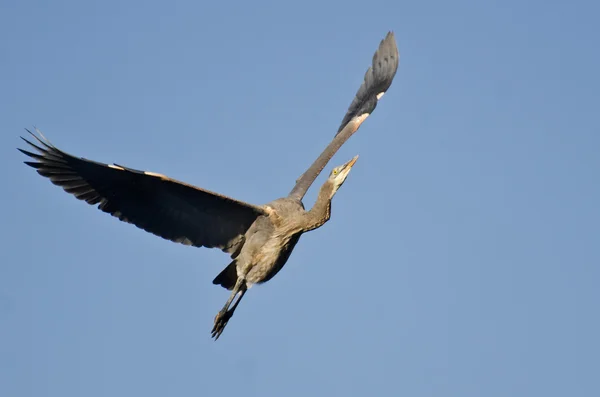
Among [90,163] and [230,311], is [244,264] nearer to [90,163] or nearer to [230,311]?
[230,311]

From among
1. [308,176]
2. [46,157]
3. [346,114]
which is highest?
[346,114]

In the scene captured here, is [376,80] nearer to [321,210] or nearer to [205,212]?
[321,210]

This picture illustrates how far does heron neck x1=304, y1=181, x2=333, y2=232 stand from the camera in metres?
12.8

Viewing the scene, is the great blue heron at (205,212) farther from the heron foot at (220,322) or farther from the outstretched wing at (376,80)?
the outstretched wing at (376,80)

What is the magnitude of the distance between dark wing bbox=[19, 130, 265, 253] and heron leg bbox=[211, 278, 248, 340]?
0.49 metres

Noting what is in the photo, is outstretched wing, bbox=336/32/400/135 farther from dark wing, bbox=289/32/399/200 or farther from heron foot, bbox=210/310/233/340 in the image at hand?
heron foot, bbox=210/310/233/340

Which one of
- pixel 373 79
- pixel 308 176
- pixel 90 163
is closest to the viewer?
pixel 90 163

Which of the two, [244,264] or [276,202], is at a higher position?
[276,202]

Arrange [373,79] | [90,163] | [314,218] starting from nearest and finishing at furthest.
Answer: [90,163] → [314,218] → [373,79]

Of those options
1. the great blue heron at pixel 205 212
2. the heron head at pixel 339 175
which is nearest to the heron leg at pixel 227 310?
the great blue heron at pixel 205 212

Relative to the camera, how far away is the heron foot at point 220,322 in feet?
43.4

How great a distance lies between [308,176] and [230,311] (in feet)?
7.48

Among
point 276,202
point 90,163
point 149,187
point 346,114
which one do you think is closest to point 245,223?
point 276,202

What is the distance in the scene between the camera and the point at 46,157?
39.8ft
